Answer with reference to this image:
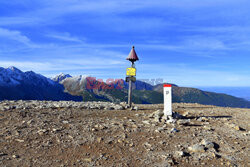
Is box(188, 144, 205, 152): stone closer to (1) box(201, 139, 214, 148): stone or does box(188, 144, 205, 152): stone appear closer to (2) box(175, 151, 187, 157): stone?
(1) box(201, 139, 214, 148): stone

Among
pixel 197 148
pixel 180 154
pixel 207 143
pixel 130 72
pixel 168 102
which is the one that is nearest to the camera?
pixel 180 154

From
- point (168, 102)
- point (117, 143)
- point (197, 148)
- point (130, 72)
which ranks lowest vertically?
point (197, 148)

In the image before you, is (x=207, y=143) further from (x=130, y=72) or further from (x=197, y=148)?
(x=130, y=72)

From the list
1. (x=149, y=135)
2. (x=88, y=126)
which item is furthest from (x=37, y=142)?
(x=149, y=135)

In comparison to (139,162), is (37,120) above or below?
above

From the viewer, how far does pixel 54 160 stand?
789 centimetres

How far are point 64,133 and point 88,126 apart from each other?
173 cm

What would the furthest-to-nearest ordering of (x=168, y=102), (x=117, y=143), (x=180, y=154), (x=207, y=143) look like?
(x=168, y=102) → (x=207, y=143) → (x=117, y=143) → (x=180, y=154)

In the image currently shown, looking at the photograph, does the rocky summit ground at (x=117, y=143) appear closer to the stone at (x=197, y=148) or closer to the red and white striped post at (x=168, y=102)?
the stone at (x=197, y=148)

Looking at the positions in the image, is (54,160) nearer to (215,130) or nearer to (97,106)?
(215,130)

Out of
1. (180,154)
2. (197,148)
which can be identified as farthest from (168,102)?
(180,154)

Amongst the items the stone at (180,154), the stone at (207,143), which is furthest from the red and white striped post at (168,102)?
the stone at (180,154)

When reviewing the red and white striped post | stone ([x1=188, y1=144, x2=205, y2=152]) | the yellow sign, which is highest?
the yellow sign

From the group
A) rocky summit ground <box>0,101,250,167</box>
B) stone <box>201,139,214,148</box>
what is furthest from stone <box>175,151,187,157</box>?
stone <box>201,139,214,148</box>
